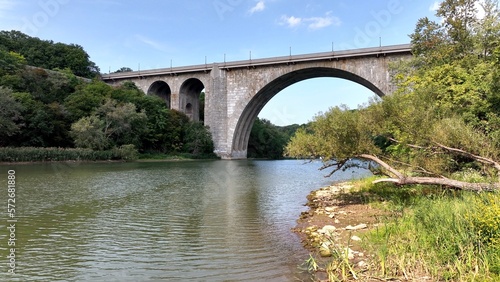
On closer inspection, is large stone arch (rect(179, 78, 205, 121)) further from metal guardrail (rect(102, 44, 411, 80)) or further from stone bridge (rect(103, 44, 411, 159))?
metal guardrail (rect(102, 44, 411, 80))

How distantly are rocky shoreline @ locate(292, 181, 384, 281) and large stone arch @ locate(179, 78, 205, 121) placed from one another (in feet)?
136

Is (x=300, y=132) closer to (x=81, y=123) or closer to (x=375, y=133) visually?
(x=375, y=133)

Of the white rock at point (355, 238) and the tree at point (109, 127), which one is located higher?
the tree at point (109, 127)

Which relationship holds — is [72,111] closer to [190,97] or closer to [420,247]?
[190,97]

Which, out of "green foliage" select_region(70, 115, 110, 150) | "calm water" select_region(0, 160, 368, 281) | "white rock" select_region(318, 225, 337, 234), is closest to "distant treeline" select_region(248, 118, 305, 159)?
"green foliage" select_region(70, 115, 110, 150)

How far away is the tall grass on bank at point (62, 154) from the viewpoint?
27848 millimetres

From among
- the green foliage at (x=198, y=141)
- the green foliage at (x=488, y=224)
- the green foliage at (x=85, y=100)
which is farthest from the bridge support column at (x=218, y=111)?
the green foliage at (x=488, y=224)

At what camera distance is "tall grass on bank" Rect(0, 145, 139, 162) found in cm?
2785

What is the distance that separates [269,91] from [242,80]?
402 cm

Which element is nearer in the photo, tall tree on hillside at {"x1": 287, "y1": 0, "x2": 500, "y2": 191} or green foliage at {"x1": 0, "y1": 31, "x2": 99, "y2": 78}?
tall tree on hillside at {"x1": 287, "y1": 0, "x2": 500, "y2": 191}

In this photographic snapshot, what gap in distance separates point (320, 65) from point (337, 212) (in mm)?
33102

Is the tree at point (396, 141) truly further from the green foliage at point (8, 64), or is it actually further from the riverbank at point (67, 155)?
the green foliage at point (8, 64)

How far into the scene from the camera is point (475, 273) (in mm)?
3869

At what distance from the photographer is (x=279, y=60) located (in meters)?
42.5
